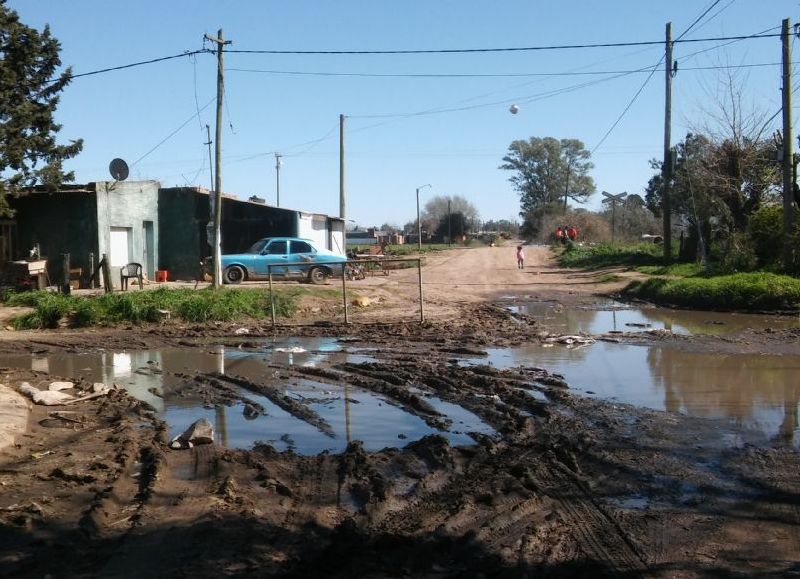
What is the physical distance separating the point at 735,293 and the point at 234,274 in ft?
54.7

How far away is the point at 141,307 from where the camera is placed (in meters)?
19.2

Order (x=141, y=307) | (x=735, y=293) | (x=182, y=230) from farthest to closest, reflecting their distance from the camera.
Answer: (x=182, y=230), (x=735, y=293), (x=141, y=307)

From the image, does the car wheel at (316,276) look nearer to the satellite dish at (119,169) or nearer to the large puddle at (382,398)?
the satellite dish at (119,169)

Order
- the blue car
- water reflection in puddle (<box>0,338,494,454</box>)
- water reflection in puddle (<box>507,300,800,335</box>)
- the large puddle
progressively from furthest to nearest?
the blue car, water reflection in puddle (<box>507,300,800,335</box>), the large puddle, water reflection in puddle (<box>0,338,494,454</box>)

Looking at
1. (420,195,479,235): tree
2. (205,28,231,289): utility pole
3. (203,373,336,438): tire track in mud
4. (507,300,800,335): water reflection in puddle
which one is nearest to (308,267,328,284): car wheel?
(205,28,231,289): utility pole

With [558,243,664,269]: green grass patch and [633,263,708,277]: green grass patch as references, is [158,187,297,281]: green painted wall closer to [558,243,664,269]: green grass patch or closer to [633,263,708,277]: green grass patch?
[633,263,708,277]: green grass patch

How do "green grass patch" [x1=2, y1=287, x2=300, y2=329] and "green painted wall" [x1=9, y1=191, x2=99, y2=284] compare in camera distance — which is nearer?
"green grass patch" [x1=2, y1=287, x2=300, y2=329]

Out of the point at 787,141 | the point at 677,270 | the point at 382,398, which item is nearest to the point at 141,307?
the point at 382,398

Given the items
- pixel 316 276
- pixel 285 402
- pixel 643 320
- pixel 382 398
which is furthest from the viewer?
pixel 316 276

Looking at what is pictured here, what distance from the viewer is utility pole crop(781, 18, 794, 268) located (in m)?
22.8

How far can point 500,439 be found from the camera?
831 cm

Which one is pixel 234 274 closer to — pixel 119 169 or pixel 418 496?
pixel 119 169

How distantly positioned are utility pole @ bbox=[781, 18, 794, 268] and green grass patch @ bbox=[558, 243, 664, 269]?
44.2ft

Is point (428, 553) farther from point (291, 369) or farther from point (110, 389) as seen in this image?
point (291, 369)
